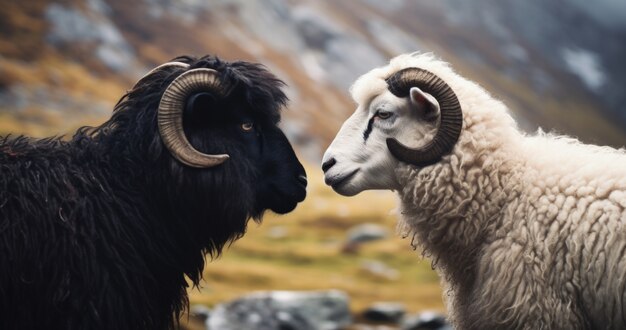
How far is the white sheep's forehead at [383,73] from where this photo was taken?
763 cm

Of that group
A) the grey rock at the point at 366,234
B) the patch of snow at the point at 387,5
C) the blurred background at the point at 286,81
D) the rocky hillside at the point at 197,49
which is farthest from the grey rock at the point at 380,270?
the patch of snow at the point at 387,5

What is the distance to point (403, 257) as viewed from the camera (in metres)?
49.1

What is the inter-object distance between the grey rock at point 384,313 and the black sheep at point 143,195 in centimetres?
2499

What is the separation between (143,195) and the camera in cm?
701

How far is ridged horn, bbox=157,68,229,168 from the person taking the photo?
684cm

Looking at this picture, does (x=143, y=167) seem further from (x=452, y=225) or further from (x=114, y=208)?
(x=452, y=225)

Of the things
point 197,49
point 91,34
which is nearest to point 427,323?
point 91,34

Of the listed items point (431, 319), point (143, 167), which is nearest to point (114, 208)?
point (143, 167)

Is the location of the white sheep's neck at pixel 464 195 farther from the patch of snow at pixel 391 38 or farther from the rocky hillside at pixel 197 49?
the patch of snow at pixel 391 38

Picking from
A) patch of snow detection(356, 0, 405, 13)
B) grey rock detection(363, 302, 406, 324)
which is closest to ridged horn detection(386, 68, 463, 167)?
grey rock detection(363, 302, 406, 324)

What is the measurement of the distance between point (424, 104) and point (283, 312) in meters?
19.4

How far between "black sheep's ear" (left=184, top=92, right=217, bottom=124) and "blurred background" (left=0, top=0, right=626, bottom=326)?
1497mm

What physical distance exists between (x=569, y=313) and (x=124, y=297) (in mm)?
4175

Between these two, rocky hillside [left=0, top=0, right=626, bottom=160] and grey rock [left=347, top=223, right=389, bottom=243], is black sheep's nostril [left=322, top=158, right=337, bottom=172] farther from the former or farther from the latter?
rocky hillside [left=0, top=0, right=626, bottom=160]
